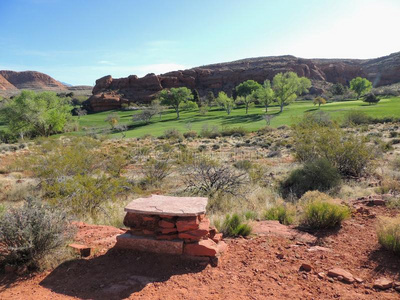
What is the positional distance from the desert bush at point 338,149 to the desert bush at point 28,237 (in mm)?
10679

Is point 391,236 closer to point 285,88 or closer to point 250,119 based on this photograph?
point 250,119

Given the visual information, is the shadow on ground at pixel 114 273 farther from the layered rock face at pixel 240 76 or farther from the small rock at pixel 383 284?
the layered rock face at pixel 240 76

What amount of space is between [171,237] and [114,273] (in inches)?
Answer: 40.2

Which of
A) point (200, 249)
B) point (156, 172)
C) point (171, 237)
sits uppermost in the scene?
point (171, 237)

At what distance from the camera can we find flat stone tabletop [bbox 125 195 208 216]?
443 centimetres

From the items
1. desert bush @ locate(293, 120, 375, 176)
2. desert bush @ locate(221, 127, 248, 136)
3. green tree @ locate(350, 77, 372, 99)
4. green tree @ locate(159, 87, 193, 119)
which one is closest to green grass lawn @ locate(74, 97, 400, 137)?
desert bush @ locate(221, 127, 248, 136)

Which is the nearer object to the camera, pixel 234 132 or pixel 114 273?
pixel 114 273

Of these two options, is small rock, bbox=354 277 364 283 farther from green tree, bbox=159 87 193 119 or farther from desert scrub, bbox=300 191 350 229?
green tree, bbox=159 87 193 119

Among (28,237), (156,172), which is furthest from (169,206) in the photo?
(156,172)

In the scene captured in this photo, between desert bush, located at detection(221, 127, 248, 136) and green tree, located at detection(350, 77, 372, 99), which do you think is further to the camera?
green tree, located at detection(350, 77, 372, 99)

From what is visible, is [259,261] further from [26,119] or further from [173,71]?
[173,71]

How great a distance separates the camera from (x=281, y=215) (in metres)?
6.63

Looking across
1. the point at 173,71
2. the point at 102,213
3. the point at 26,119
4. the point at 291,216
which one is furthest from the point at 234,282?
the point at 173,71

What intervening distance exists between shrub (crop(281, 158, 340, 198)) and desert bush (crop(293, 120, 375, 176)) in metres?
1.38
